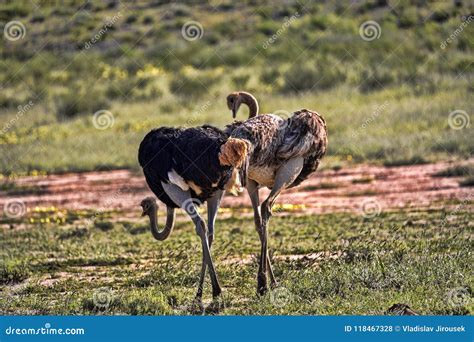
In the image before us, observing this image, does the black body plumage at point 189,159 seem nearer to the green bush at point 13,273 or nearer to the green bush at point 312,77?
the green bush at point 13,273

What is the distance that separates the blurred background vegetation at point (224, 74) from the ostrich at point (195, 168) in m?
8.36

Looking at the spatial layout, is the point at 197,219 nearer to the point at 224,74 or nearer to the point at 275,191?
the point at 275,191

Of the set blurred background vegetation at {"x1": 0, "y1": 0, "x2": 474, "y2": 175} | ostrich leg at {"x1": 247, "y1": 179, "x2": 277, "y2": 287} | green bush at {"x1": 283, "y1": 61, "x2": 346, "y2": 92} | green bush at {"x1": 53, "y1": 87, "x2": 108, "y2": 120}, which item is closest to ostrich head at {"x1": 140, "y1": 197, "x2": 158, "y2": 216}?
ostrich leg at {"x1": 247, "y1": 179, "x2": 277, "y2": 287}

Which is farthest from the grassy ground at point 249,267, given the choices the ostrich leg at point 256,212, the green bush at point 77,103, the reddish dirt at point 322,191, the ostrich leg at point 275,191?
the green bush at point 77,103

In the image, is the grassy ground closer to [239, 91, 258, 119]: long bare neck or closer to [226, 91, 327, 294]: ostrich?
[226, 91, 327, 294]: ostrich

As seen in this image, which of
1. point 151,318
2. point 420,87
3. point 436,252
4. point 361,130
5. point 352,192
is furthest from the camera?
point 420,87

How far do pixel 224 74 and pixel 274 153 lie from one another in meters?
16.8

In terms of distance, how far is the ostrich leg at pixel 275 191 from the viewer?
11477 millimetres

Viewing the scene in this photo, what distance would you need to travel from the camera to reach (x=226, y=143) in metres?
11.0

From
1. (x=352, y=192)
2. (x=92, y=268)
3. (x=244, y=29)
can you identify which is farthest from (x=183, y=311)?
(x=244, y=29)

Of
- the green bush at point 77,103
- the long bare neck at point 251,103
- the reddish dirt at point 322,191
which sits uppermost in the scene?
the green bush at point 77,103

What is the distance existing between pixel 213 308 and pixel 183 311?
0.88ft

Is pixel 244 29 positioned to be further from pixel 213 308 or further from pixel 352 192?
pixel 213 308

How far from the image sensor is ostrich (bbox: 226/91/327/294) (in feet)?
37.9
